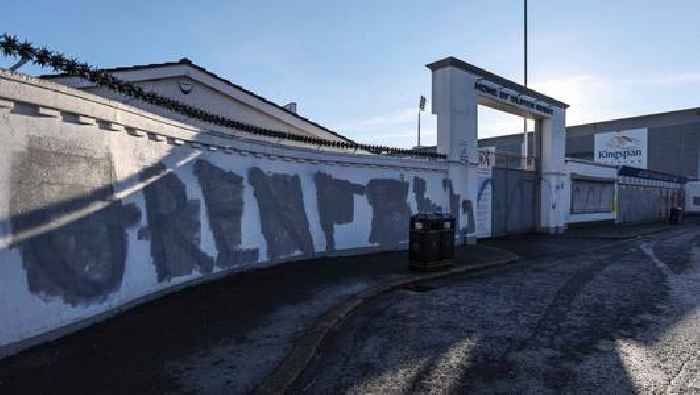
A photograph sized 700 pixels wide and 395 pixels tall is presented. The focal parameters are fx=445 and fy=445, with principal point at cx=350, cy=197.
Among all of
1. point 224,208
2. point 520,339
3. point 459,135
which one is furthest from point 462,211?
point 520,339

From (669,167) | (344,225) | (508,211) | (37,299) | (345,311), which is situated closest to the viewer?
(37,299)

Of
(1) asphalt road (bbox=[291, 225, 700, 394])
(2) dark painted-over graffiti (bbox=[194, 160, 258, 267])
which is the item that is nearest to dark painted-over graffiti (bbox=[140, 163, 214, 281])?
(2) dark painted-over graffiti (bbox=[194, 160, 258, 267])

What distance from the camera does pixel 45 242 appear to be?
4.98 meters

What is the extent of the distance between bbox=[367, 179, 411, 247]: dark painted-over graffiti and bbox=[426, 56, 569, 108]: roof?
442 cm

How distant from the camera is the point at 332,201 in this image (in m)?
11.6

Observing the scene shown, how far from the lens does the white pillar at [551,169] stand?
2066 cm

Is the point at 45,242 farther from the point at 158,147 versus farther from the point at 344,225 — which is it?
the point at 344,225

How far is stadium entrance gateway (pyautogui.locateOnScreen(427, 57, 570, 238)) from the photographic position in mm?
15031

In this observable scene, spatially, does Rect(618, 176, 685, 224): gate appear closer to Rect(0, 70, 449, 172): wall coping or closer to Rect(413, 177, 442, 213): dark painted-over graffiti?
Rect(413, 177, 442, 213): dark painted-over graffiti

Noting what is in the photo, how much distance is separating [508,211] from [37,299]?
1770cm

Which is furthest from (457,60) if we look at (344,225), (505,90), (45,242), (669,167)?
(669,167)

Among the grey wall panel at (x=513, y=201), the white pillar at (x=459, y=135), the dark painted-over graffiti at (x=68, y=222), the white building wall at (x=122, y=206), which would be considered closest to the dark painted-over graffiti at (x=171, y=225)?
the white building wall at (x=122, y=206)

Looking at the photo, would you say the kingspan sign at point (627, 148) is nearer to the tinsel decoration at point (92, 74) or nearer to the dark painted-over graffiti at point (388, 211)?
the dark painted-over graffiti at point (388, 211)

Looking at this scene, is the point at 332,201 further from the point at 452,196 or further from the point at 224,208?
the point at 452,196
